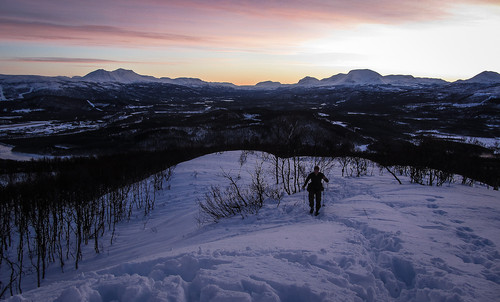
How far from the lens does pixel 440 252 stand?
19.6ft

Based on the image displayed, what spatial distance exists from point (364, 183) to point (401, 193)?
117 inches

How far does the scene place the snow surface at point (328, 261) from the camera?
14.9ft

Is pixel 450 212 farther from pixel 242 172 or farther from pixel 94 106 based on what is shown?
pixel 94 106

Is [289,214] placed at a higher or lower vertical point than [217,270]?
lower

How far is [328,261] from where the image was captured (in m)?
5.55

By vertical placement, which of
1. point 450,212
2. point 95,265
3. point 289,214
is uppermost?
point 450,212

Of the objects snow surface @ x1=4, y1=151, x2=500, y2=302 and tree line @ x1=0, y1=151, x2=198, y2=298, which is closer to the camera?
snow surface @ x1=4, y1=151, x2=500, y2=302

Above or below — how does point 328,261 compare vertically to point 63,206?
above

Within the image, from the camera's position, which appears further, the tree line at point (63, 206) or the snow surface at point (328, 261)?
the tree line at point (63, 206)

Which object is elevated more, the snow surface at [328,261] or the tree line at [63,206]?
the snow surface at [328,261]

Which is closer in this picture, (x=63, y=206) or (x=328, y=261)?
(x=328, y=261)

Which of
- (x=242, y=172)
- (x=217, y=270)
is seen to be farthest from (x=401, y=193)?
(x=242, y=172)

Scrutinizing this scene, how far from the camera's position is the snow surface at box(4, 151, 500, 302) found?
455 centimetres

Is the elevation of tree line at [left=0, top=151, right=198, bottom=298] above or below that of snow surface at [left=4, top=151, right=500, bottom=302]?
below
